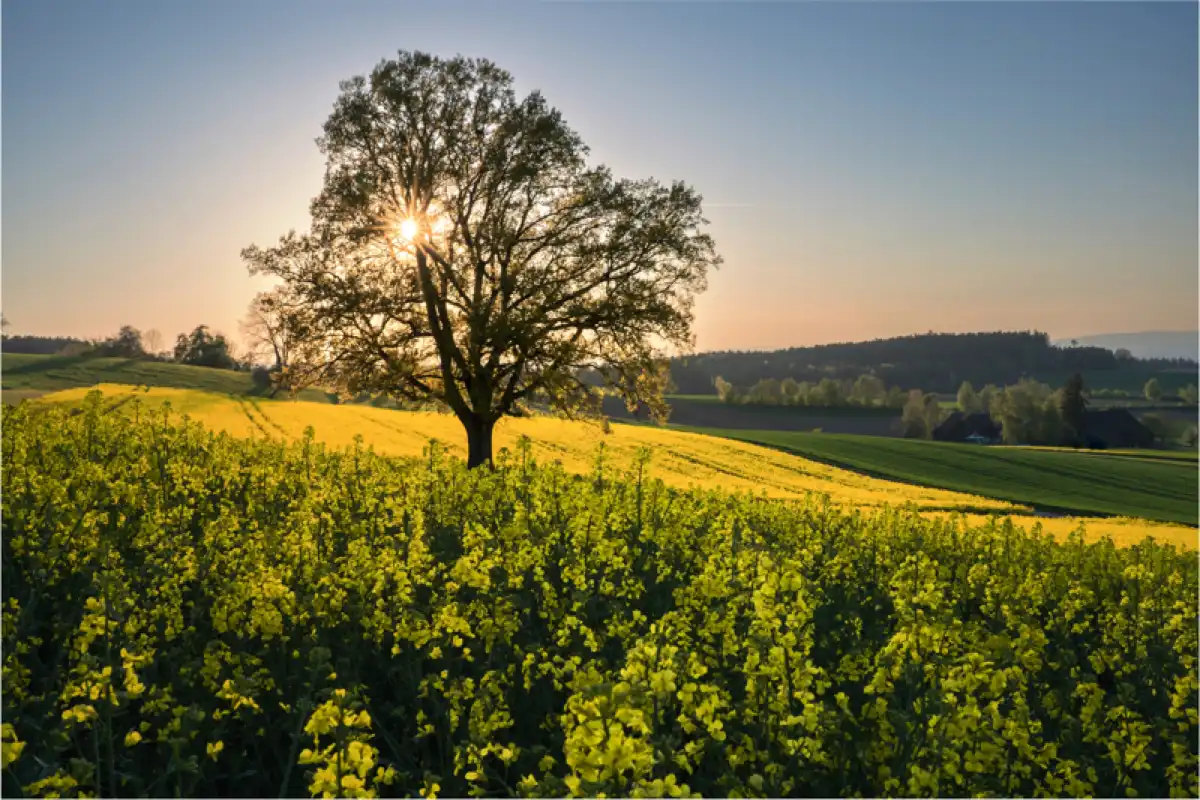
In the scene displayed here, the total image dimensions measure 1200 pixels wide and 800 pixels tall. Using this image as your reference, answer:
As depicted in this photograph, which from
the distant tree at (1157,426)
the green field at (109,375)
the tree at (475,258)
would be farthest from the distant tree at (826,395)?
the tree at (475,258)

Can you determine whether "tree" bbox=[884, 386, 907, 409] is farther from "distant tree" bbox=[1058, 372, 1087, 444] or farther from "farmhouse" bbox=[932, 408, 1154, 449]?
"distant tree" bbox=[1058, 372, 1087, 444]

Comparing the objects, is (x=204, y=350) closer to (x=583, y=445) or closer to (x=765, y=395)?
(x=583, y=445)

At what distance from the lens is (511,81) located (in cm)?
2239

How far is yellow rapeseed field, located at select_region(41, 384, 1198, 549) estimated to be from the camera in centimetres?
3403

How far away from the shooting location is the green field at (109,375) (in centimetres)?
7038

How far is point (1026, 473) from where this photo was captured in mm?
56906

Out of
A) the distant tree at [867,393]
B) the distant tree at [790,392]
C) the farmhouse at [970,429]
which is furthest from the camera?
the distant tree at [867,393]

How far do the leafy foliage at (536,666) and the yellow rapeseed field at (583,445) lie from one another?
73.2 feet

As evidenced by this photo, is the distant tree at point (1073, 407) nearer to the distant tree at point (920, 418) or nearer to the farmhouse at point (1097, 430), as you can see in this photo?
the farmhouse at point (1097, 430)

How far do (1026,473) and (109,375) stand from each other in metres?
84.6

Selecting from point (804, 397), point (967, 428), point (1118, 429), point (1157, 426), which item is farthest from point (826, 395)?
point (1157, 426)

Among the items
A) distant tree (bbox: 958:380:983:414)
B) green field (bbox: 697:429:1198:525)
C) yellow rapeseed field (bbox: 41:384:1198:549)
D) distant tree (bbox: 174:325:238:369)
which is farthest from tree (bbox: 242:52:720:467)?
distant tree (bbox: 958:380:983:414)

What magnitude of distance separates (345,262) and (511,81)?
24.0 ft

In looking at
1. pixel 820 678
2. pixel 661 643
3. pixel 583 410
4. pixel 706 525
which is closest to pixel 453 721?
pixel 661 643
